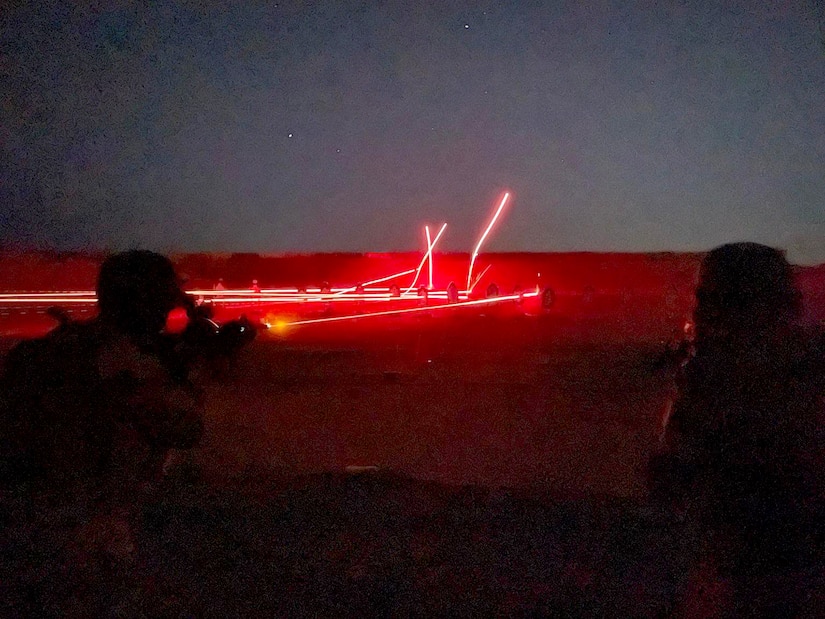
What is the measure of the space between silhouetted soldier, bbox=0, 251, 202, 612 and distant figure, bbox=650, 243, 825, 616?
1332 millimetres

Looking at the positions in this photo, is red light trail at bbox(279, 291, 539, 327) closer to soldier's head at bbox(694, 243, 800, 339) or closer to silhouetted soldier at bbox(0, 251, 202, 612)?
silhouetted soldier at bbox(0, 251, 202, 612)

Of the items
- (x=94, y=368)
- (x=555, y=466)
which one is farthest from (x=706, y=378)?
(x=555, y=466)

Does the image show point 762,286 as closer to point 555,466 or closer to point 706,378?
point 706,378

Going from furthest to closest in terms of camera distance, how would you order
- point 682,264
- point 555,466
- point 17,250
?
point 682,264 → point 17,250 → point 555,466

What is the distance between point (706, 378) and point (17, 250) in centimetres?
700

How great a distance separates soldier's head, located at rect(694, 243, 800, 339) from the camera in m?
2.20

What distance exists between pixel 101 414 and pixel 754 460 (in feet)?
5.34

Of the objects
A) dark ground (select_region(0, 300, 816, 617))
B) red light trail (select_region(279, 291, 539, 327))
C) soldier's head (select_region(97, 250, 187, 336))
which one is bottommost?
dark ground (select_region(0, 300, 816, 617))

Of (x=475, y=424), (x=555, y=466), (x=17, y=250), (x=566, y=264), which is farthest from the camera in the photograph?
(x=566, y=264)

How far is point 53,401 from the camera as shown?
2.04 meters

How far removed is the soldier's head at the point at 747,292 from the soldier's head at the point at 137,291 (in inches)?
58.1

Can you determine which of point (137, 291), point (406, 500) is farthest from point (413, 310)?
point (137, 291)

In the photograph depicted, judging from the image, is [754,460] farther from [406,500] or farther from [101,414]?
[406,500]

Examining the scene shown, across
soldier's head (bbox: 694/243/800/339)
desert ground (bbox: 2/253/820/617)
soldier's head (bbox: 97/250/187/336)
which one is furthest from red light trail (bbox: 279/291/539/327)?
soldier's head (bbox: 694/243/800/339)
